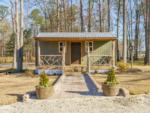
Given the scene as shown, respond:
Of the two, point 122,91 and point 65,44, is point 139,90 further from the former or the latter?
point 65,44

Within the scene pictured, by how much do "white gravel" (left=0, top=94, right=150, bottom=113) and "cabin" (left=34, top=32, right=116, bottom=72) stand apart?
1113 cm

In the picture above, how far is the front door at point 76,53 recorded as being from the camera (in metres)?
23.7

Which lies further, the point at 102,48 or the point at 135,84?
the point at 102,48

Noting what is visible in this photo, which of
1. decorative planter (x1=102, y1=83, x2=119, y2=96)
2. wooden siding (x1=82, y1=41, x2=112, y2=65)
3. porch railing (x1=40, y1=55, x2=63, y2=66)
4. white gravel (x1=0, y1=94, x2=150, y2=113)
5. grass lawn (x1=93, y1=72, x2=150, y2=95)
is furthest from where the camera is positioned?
wooden siding (x1=82, y1=41, x2=112, y2=65)

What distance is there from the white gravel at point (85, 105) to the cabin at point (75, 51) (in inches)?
438

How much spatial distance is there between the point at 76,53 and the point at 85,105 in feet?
47.6

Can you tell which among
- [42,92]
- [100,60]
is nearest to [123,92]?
[42,92]

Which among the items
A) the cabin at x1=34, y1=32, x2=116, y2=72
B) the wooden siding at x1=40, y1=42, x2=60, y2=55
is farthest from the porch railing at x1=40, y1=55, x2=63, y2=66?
the wooden siding at x1=40, y1=42, x2=60, y2=55

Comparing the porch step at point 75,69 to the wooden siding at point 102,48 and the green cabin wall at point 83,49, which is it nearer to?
the green cabin wall at point 83,49

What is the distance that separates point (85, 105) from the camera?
9.30m

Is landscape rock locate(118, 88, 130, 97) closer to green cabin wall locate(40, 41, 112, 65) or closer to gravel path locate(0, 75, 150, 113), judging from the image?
gravel path locate(0, 75, 150, 113)

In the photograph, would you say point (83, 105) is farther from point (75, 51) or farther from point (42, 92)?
point (75, 51)

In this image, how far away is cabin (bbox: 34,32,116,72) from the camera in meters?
21.6

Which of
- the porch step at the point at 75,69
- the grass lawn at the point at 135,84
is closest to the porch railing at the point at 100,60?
the porch step at the point at 75,69
